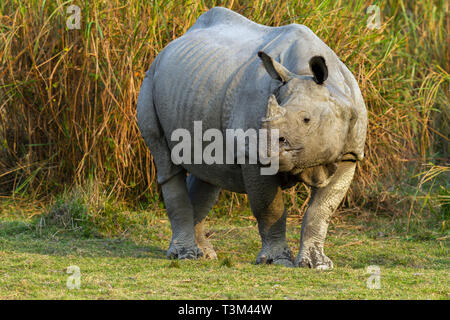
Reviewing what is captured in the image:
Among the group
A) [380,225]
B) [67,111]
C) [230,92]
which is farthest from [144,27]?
[380,225]

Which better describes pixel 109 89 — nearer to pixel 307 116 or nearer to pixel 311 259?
pixel 311 259

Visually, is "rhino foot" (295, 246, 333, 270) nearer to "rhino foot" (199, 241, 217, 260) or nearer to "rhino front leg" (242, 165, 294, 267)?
"rhino front leg" (242, 165, 294, 267)

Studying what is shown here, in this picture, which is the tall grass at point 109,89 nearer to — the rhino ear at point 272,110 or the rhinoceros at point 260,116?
the rhinoceros at point 260,116

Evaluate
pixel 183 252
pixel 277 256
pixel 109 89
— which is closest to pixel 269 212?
pixel 277 256

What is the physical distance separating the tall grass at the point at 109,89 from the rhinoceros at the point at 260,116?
986 mm

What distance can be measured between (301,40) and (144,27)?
2.55m

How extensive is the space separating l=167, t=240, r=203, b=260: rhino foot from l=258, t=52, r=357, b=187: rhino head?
1.44 meters

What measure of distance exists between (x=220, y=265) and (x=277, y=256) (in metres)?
0.38

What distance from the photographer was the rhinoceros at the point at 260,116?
454 centimetres

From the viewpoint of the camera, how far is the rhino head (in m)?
4.45

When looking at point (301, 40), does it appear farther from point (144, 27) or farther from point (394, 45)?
point (394, 45)

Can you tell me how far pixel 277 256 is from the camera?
5309mm

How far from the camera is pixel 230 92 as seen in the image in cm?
520

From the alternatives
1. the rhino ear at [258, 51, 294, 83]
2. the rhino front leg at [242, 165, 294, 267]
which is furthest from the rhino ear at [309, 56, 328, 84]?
the rhino front leg at [242, 165, 294, 267]
